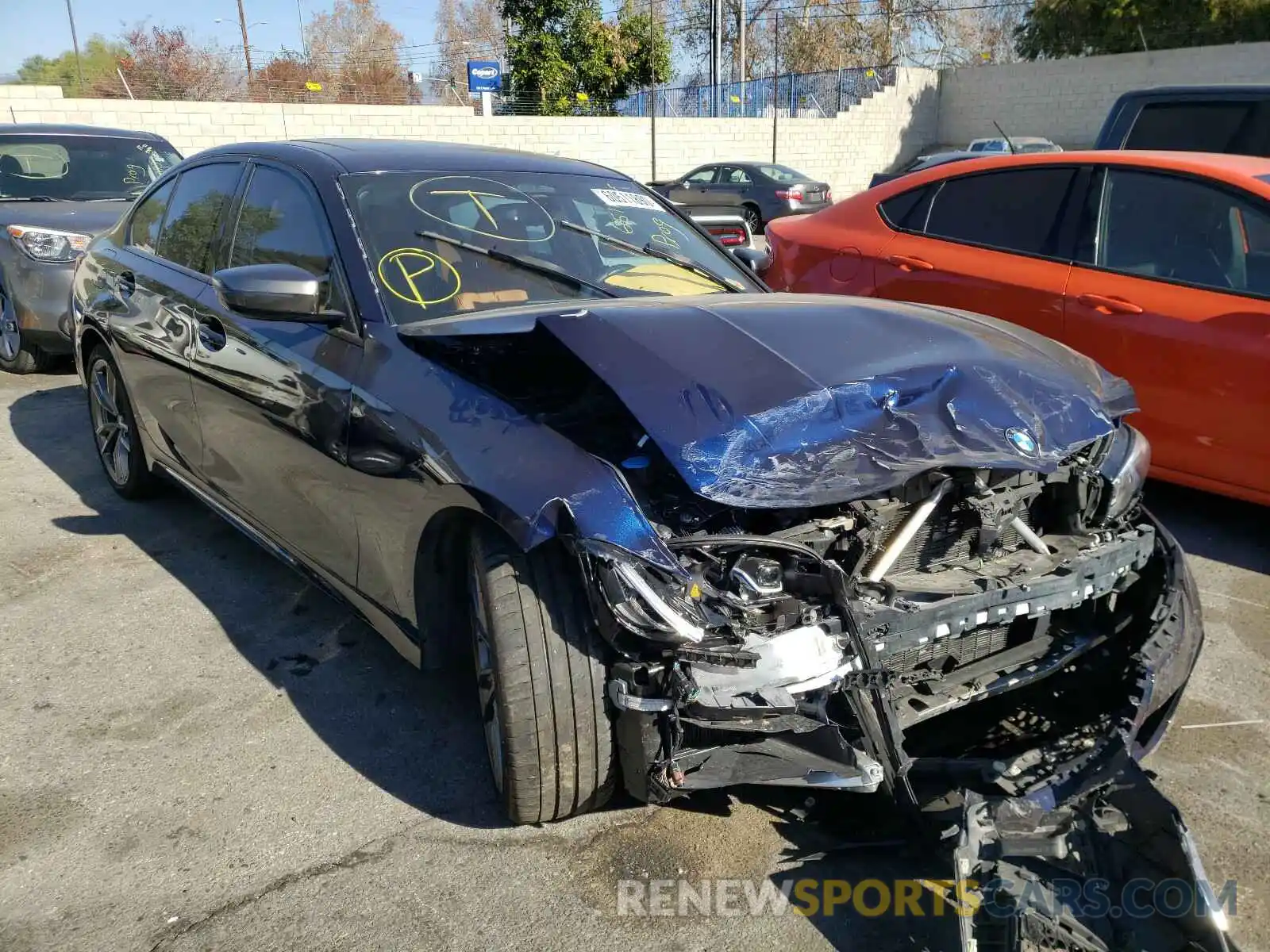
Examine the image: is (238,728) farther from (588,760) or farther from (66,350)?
(66,350)

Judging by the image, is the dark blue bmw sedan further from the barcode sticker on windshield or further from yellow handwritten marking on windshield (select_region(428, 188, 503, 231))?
the barcode sticker on windshield

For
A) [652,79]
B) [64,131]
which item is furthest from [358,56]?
[64,131]

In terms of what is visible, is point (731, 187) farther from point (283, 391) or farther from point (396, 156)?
point (283, 391)

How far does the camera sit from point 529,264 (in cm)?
330

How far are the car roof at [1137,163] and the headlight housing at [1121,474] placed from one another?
2077mm

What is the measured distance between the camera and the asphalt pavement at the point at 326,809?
2.26 meters

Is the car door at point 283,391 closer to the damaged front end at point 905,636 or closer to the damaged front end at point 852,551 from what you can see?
the damaged front end at point 852,551

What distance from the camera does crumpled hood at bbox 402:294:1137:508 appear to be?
2230 millimetres

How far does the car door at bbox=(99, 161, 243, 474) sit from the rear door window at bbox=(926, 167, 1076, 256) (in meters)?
3.37

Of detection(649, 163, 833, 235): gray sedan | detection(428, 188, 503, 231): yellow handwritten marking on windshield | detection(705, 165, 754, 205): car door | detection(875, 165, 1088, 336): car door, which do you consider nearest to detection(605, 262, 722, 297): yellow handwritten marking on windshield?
detection(428, 188, 503, 231): yellow handwritten marking on windshield

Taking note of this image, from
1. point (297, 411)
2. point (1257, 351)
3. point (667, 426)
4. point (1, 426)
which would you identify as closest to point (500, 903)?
point (667, 426)

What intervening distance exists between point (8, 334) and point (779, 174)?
14153mm

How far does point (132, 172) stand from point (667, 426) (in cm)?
754

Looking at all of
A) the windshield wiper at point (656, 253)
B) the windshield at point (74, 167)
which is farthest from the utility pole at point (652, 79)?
the windshield wiper at point (656, 253)
